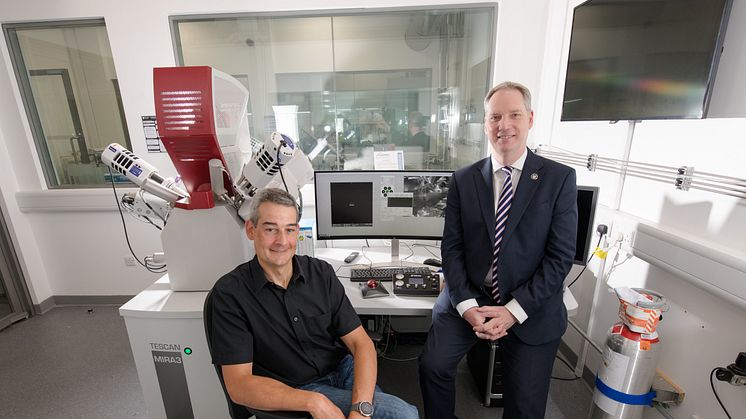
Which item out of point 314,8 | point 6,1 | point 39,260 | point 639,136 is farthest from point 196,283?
point 6,1

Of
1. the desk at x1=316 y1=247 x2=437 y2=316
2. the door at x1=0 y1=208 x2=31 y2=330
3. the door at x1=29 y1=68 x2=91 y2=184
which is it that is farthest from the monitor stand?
the door at x1=0 y1=208 x2=31 y2=330

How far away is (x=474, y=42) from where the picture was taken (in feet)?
8.49

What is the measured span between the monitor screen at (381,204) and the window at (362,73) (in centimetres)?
87

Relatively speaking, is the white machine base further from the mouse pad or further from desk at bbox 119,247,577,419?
the mouse pad

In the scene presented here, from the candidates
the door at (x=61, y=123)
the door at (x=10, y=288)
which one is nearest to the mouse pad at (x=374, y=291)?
the door at (x=61, y=123)

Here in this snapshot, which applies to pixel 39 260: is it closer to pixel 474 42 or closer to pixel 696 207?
pixel 474 42

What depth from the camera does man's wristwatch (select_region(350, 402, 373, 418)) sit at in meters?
1.10

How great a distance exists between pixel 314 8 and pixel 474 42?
4.08 ft

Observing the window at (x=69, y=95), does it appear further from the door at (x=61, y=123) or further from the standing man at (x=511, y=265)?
the standing man at (x=511, y=265)

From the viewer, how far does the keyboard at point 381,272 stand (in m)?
1.75

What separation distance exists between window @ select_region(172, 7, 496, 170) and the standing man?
4.28 feet

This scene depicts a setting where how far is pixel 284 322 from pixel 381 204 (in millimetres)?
866

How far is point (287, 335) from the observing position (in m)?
1.21

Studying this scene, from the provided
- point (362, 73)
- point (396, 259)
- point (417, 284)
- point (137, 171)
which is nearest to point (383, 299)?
point (417, 284)
